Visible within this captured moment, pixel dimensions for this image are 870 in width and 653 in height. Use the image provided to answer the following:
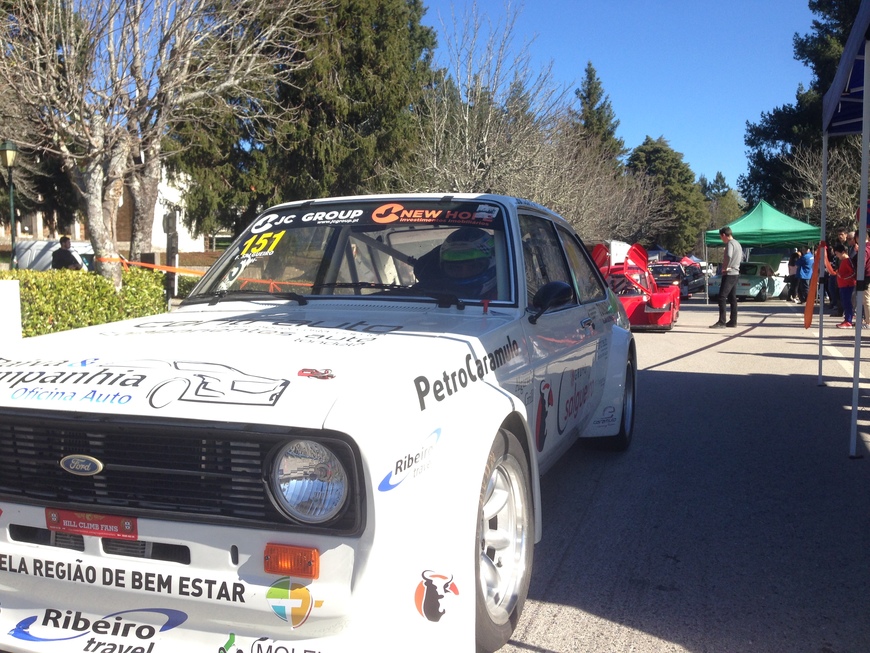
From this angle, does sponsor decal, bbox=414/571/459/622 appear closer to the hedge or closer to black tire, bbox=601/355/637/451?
black tire, bbox=601/355/637/451

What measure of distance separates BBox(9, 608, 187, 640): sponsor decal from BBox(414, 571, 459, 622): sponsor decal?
662mm

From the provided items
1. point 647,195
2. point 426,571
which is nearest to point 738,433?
point 426,571

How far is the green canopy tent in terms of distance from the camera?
24469 mm

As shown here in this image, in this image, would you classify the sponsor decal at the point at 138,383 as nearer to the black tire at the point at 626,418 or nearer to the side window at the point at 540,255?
the side window at the point at 540,255

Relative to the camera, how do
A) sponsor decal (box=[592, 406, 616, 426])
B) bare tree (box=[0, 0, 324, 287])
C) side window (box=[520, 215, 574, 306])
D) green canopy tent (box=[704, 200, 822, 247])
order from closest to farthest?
side window (box=[520, 215, 574, 306]), sponsor decal (box=[592, 406, 616, 426]), bare tree (box=[0, 0, 324, 287]), green canopy tent (box=[704, 200, 822, 247])

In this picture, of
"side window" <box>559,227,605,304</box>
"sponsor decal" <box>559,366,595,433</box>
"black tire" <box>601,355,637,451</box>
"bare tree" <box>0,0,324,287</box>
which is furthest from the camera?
"bare tree" <box>0,0,324,287</box>

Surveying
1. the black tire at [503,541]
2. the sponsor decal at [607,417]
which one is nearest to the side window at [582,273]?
the sponsor decal at [607,417]

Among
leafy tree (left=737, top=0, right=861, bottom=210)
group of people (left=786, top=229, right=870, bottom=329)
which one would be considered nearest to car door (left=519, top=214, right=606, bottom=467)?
group of people (left=786, top=229, right=870, bottom=329)

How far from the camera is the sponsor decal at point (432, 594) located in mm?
2299

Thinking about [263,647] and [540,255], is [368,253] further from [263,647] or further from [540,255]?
[263,647]

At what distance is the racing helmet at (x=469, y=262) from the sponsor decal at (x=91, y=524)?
2011 millimetres

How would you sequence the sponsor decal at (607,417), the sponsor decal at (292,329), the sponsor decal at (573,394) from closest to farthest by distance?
the sponsor decal at (292,329) → the sponsor decal at (573,394) → the sponsor decal at (607,417)

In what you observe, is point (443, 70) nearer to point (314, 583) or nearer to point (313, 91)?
point (313, 91)

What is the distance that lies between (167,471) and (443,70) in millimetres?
23039
